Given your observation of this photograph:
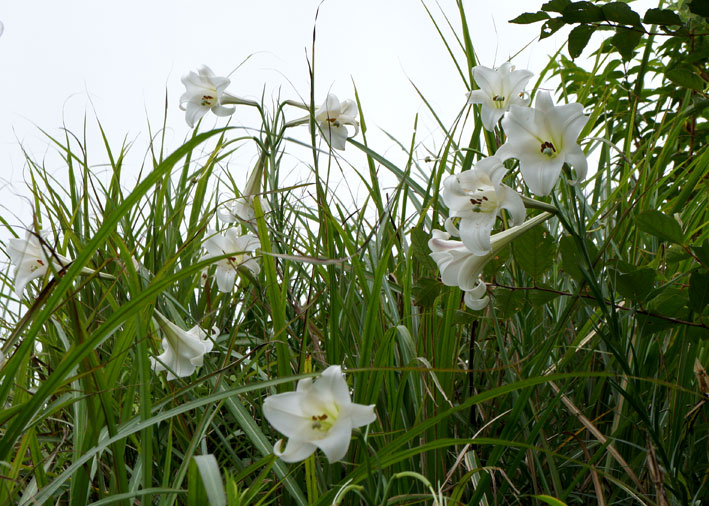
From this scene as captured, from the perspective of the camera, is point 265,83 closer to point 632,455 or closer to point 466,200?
point 466,200

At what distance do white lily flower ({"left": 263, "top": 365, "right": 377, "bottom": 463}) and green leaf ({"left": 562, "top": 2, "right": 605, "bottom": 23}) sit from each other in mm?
549

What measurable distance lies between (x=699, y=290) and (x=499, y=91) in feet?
1.54

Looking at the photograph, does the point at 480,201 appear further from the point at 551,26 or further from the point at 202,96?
the point at 202,96

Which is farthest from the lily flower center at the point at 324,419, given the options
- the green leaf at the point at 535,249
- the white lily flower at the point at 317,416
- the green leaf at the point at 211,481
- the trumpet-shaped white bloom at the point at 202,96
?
the trumpet-shaped white bloom at the point at 202,96

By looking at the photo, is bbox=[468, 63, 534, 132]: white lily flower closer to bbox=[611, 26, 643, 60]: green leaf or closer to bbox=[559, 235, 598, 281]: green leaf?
bbox=[611, 26, 643, 60]: green leaf

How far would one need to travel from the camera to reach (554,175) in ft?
2.34

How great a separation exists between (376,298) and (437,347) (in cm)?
20

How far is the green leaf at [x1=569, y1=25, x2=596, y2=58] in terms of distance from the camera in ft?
3.00

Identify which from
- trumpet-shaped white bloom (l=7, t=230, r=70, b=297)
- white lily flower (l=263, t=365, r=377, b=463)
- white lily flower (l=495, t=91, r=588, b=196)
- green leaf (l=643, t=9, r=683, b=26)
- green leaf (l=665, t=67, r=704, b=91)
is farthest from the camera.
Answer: trumpet-shaped white bloom (l=7, t=230, r=70, b=297)

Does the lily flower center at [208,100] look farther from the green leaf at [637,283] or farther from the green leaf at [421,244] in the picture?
the green leaf at [637,283]

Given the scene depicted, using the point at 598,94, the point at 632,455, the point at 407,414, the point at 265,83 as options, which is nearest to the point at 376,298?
the point at 407,414

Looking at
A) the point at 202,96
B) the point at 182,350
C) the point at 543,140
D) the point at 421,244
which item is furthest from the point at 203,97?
the point at 543,140

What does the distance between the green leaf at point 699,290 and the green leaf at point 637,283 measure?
4cm

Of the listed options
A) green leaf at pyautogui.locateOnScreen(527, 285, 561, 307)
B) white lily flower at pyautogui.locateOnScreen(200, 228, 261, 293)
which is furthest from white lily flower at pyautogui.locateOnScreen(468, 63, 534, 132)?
white lily flower at pyautogui.locateOnScreen(200, 228, 261, 293)
